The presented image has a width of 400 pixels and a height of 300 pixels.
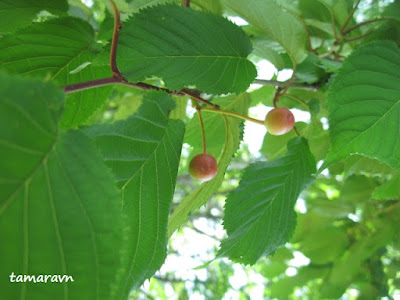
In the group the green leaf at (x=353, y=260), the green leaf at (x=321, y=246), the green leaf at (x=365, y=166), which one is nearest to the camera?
the green leaf at (x=365, y=166)

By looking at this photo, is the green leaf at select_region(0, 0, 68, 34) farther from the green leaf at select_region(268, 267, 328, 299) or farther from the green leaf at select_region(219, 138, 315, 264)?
the green leaf at select_region(268, 267, 328, 299)

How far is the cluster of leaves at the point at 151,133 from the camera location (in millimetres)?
416

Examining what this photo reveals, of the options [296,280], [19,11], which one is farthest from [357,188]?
[19,11]

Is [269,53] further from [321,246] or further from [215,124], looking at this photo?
[321,246]

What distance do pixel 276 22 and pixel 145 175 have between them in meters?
0.50

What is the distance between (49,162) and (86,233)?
0.28 feet

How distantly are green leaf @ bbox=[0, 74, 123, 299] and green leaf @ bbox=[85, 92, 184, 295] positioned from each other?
0.22 meters

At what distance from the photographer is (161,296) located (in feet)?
15.1

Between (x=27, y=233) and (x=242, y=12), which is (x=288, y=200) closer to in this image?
(x=242, y=12)

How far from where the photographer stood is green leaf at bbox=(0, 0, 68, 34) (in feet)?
3.07

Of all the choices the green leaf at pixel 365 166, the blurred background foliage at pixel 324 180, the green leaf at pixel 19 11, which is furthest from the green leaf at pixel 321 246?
the green leaf at pixel 19 11

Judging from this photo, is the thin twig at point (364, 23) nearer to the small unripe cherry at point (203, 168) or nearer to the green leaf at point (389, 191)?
the green leaf at point (389, 191)

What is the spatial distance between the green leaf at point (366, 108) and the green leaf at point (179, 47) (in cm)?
22

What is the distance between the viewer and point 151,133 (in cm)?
75
